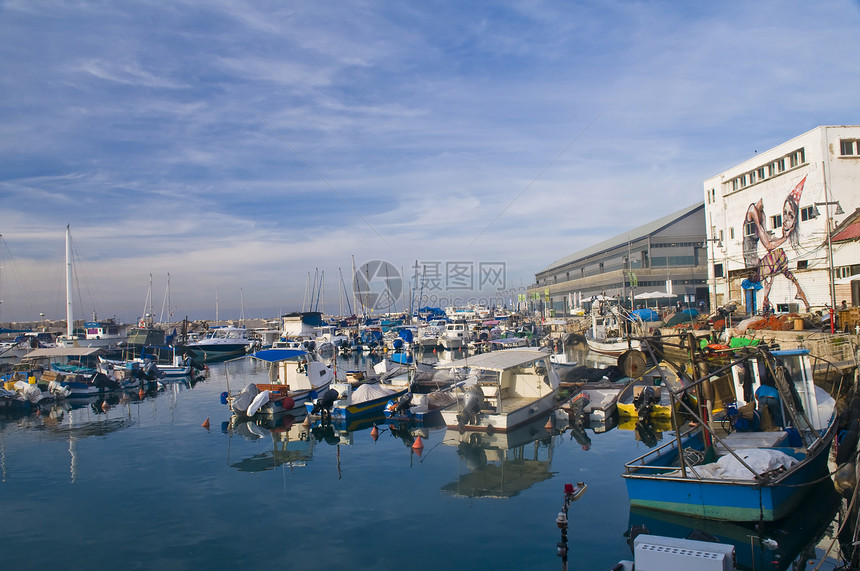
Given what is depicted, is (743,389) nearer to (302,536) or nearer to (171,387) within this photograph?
(302,536)

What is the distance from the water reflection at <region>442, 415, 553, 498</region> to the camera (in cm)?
1358

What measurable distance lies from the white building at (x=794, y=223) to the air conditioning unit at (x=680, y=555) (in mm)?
26110

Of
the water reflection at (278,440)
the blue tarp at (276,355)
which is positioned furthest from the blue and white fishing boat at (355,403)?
the blue tarp at (276,355)

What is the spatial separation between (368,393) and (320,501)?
1053 centimetres

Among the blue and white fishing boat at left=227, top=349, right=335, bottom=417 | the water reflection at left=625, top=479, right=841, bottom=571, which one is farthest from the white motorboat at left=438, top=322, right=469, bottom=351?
the water reflection at left=625, top=479, right=841, bottom=571

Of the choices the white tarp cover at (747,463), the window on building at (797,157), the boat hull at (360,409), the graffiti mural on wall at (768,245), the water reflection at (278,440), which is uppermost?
the window on building at (797,157)

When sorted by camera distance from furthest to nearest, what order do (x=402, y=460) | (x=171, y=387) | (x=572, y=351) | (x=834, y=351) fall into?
(x=572, y=351) < (x=171, y=387) < (x=834, y=351) < (x=402, y=460)

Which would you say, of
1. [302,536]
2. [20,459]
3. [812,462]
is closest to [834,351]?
[812,462]

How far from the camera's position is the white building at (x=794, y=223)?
98.6ft

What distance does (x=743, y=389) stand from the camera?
54.6ft

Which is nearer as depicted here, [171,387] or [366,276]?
[171,387]

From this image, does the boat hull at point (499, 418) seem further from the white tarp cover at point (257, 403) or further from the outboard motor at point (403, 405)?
the white tarp cover at point (257, 403)

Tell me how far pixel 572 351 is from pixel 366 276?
4178 cm

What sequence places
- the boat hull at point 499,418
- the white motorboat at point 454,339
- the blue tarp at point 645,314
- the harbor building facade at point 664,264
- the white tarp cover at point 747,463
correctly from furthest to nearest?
1. the harbor building facade at point 664,264
2. the white motorboat at point 454,339
3. the blue tarp at point 645,314
4. the boat hull at point 499,418
5. the white tarp cover at point 747,463
